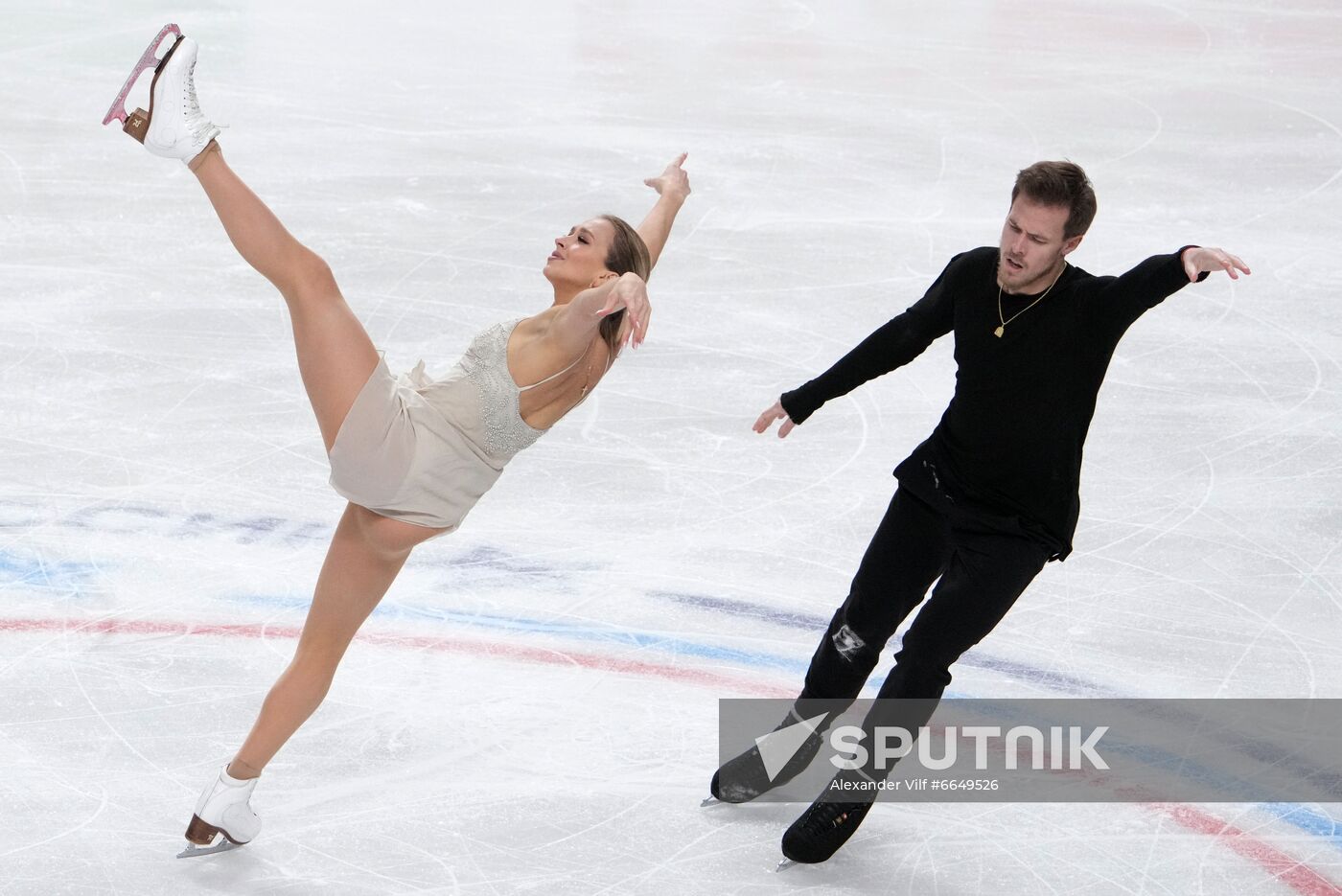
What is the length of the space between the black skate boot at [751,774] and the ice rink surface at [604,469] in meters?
0.05

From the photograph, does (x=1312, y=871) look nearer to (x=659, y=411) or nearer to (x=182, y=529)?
(x=659, y=411)

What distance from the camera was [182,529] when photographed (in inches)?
194

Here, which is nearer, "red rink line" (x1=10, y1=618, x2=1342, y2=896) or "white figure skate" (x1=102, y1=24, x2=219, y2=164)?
"white figure skate" (x1=102, y1=24, x2=219, y2=164)

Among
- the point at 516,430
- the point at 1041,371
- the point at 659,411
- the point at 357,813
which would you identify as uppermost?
the point at 1041,371

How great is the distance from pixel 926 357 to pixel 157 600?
3302 mm

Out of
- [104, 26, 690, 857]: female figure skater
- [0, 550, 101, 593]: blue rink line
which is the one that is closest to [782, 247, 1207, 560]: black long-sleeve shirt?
[104, 26, 690, 857]: female figure skater

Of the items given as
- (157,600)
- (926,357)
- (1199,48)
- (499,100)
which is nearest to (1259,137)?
(1199,48)

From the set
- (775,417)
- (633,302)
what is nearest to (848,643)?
(775,417)

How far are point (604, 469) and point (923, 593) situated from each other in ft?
6.25

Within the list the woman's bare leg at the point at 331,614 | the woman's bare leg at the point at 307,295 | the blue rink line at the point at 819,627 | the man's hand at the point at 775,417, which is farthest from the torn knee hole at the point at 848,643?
the woman's bare leg at the point at 307,295

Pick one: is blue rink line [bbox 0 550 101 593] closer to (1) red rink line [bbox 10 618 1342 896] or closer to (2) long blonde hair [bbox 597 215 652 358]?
(1) red rink line [bbox 10 618 1342 896]

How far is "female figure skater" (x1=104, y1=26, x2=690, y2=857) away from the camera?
3.43 m

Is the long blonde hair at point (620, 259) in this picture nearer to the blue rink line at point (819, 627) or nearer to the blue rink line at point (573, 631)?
the blue rink line at point (573, 631)

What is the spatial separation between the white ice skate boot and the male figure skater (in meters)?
1.23
